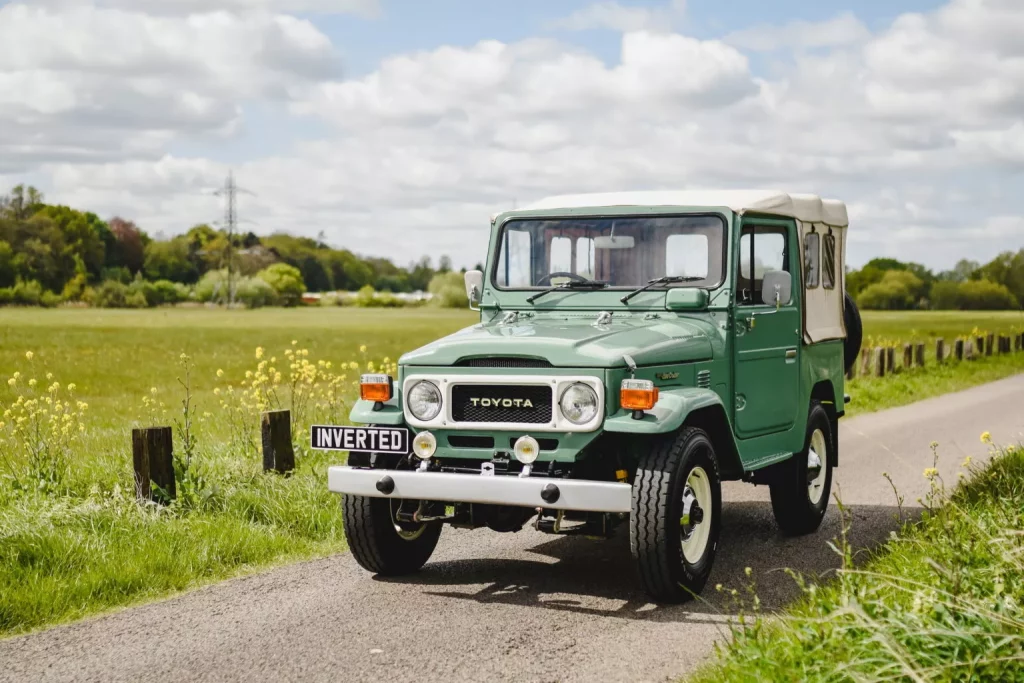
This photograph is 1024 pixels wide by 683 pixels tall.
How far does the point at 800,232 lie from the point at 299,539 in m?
4.32

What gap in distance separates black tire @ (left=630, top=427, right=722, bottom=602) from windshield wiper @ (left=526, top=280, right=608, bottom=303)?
1.47 m

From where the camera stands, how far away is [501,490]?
6.03 m

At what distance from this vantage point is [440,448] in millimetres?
6617

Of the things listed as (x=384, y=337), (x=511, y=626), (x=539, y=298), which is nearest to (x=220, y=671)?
(x=511, y=626)

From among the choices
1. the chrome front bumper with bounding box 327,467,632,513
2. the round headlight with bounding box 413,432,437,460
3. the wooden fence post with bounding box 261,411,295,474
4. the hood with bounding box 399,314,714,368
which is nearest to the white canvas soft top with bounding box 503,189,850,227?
the hood with bounding box 399,314,714,368

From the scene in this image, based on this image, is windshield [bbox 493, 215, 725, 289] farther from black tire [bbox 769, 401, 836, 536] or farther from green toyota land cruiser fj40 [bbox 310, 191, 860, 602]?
black tire [bbox 769, 401, 836, 536]

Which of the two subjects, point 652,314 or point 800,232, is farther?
point 800,232

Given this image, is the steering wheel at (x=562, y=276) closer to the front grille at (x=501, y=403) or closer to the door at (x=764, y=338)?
the door at (x=764, y=338)

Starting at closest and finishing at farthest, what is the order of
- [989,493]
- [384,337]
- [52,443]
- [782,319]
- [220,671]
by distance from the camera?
[220,671]
[989,493]
[782,319]
[52,443]
[384,337]

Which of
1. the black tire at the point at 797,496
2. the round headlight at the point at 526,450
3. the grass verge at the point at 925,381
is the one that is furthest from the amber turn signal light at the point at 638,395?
the grass verge at the point at 925,381

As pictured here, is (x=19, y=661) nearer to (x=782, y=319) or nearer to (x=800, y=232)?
(x=782, y=319)

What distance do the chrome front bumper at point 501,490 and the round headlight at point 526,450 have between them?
13 cm

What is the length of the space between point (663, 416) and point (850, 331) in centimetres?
421

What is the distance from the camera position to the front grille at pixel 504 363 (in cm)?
635
